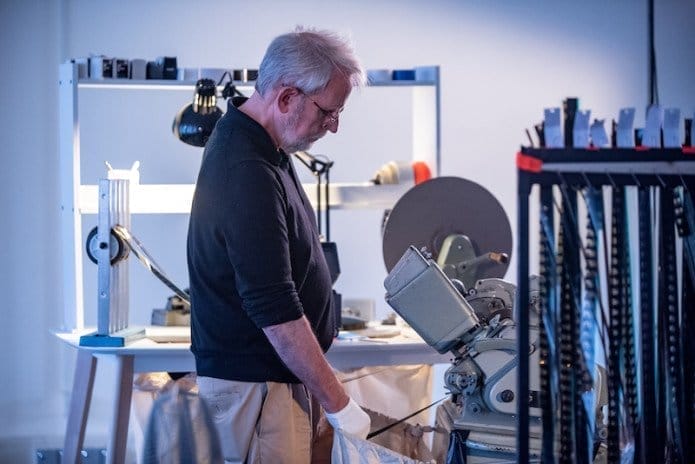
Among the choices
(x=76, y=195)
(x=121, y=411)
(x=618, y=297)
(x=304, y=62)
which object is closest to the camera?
(x=618, y=297)

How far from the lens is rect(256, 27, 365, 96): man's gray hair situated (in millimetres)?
2117

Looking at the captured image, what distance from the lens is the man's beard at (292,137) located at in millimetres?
2160

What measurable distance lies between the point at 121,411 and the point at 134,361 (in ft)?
0.47

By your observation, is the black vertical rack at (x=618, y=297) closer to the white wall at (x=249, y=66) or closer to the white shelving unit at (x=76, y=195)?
the white shelving unit at (x=76, y=195)

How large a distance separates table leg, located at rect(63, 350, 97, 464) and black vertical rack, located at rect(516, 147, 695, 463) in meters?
1.73

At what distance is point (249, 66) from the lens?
445 centimetres

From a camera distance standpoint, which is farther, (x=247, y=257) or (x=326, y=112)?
(x=326, y=112)

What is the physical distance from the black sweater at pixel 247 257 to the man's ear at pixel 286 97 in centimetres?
7

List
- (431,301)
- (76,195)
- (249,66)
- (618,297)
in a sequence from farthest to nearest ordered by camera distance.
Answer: (249,66), (76,195), (431,301), (618,297)

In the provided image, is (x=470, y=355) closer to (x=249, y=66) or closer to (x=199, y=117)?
(x=199, y=117)

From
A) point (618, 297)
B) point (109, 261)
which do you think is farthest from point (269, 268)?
point (109, 261)

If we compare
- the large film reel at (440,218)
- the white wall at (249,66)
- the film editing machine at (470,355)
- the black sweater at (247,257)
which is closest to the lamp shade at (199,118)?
the large film reel at (440,218)

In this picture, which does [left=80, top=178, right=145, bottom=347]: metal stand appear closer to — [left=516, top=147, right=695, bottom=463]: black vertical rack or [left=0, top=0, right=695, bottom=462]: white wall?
[left=0, top=0, right=695, bottom=462]: white wall

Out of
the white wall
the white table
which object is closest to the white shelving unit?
the white table
